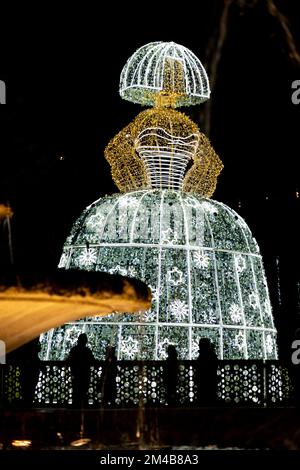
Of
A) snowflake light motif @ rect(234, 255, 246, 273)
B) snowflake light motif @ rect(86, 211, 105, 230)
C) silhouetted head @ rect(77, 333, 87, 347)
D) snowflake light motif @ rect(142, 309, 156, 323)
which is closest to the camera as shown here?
silhouetted head @ rect(77, 333, 87, 347)

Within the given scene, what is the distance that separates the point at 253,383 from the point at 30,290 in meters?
8.76

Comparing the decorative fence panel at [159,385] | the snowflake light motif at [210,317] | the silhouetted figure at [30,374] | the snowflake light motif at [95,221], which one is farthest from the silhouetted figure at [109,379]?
the snowflake light motif at [95,221]

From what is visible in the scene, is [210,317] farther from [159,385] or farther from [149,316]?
[159,385]

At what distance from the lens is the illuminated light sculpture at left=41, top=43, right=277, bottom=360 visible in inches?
580

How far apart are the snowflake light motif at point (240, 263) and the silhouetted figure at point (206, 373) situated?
5.54 ft

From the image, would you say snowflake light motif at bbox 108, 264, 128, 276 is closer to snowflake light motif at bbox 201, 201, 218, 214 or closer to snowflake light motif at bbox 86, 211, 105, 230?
snowflake light motif at bbox 86, 211, 105, 230

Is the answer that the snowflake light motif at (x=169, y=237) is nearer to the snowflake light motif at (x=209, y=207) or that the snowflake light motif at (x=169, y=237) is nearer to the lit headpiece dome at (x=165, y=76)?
the snowflake light motif at (x=209, y=207)

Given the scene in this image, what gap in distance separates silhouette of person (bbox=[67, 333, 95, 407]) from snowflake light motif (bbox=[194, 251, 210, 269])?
7.28ft

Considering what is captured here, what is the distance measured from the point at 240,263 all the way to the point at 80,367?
3207 millimetres

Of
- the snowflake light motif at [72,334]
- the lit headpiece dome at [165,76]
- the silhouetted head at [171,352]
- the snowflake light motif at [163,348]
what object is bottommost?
the silhouetted head at [171,352]

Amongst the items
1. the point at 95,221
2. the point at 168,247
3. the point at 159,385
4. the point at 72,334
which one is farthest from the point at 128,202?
the point at 159,385

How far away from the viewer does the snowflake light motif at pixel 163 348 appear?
48.3 feet

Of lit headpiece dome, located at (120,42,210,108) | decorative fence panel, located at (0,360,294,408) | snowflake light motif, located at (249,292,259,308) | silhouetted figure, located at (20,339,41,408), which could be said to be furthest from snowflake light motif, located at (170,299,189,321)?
lit headpiece dome, located at (120,42,210,108)

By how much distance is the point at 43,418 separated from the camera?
13.5 meters
